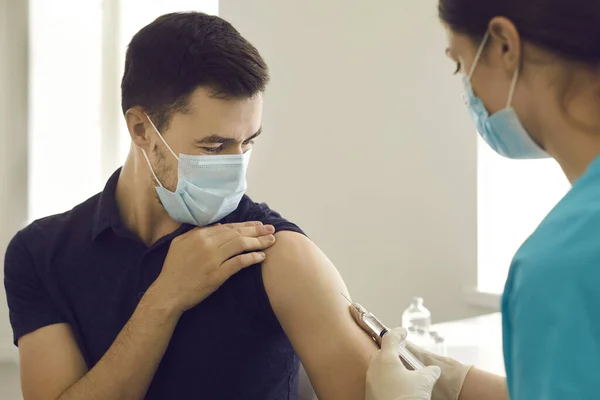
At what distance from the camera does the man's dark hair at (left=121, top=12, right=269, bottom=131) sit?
4.50 feet

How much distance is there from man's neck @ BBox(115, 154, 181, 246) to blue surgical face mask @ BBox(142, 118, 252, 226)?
0.09 m

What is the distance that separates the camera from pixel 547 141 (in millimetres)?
A: 847

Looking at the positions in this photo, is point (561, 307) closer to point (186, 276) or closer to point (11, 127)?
point (186, 276)

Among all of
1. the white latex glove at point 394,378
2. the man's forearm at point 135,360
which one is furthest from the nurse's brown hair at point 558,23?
the man's forearm at point 135,360

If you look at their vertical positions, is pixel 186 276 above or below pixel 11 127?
below

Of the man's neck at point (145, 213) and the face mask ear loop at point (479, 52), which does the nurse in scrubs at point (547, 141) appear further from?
the man's neck at point (145, 213)

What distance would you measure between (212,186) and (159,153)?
0.16m

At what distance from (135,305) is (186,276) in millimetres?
174

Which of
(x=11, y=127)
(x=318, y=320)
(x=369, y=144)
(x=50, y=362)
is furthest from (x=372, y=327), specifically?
(x=11, y=127)

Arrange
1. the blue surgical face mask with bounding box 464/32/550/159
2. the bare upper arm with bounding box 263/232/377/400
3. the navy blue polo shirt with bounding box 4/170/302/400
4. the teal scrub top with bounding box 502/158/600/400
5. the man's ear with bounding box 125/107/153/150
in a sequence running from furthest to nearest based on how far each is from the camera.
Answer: the man's ear with bounding box 125/107/153/150 → the navy blue polo shirt with bounding box 4/170/302/400 → the bare upper arm with bounding box 263/232/377/400 → the blue surgical face mask with bounding box 464/32/550/159 → the teal scrub top with bounding box 502/158/600/400

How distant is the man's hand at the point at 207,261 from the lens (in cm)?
130

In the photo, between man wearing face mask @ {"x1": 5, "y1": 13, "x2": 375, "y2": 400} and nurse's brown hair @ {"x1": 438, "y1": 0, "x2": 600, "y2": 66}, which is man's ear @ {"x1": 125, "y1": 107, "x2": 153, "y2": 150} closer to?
man wearing face mask @ {"x1": 5, "y1": 13, "x2": 375, "y2": 400}

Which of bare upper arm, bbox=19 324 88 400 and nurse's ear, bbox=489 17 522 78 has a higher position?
nurse's ear, bbox=489 17 522 78

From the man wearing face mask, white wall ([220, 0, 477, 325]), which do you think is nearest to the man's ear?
the man wearing face mask
